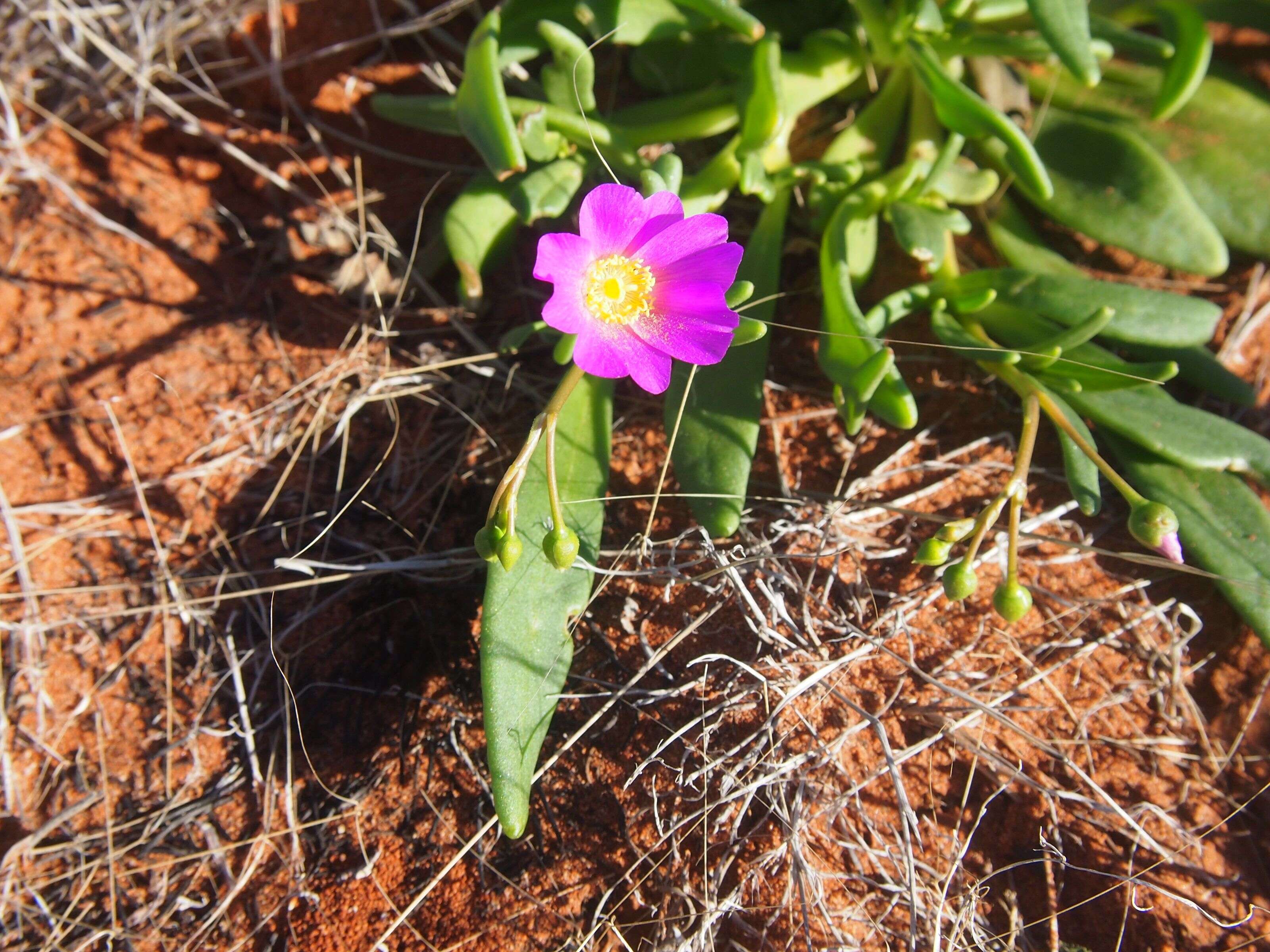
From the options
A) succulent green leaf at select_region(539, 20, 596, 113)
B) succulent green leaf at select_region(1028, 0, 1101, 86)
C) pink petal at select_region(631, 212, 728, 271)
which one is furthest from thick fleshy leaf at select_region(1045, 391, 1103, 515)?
succulent green leaf at select_region(539, 20, 596, 113)

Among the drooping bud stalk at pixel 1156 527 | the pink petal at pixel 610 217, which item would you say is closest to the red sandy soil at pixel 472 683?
the drooping bud stalk at pixel 1156 527

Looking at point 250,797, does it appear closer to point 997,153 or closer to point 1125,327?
point 1125,327

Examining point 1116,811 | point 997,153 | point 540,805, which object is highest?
point 997,153

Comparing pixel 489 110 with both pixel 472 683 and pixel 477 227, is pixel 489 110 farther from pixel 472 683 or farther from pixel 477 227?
pixel 472 683

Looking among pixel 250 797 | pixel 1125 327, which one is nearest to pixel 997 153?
pixel 1125 327

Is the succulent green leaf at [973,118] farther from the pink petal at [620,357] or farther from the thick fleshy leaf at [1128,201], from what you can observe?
the pink petal at [620,357]

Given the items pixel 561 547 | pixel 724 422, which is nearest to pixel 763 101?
pixel 724 422

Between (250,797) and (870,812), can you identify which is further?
(250,797)
